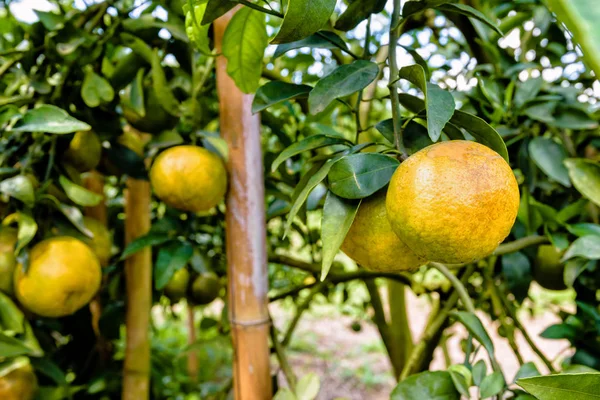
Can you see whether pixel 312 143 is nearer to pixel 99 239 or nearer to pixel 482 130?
pixel 482 130

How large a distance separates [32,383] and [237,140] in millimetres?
499

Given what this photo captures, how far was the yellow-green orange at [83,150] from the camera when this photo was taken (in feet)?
2.60

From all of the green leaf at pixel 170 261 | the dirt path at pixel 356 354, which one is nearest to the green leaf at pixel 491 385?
the green leaf at pixel 170 261

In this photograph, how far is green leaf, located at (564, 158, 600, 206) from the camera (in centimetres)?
70

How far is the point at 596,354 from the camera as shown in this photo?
736mm

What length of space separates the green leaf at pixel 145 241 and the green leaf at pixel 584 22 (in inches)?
28.5

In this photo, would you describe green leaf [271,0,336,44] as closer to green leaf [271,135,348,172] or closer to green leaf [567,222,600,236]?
green leaf [271,135,348,172]

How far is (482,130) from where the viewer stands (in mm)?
425

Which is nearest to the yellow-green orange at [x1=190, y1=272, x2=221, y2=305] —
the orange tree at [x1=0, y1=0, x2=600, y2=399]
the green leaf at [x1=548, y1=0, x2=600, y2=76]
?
the orange tree at [x1=0, y1=0, x2=600, y2=399]

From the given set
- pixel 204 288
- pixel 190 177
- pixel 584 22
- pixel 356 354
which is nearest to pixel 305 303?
pixel 204 288

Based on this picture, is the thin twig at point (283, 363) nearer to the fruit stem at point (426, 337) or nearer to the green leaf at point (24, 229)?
the fruit stem at point (426, 337)

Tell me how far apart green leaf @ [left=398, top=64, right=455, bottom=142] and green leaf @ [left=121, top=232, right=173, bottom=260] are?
0.55 metres

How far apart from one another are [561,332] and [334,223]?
53 cm

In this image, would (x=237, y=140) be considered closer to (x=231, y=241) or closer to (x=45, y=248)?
(x=231, y=241)
